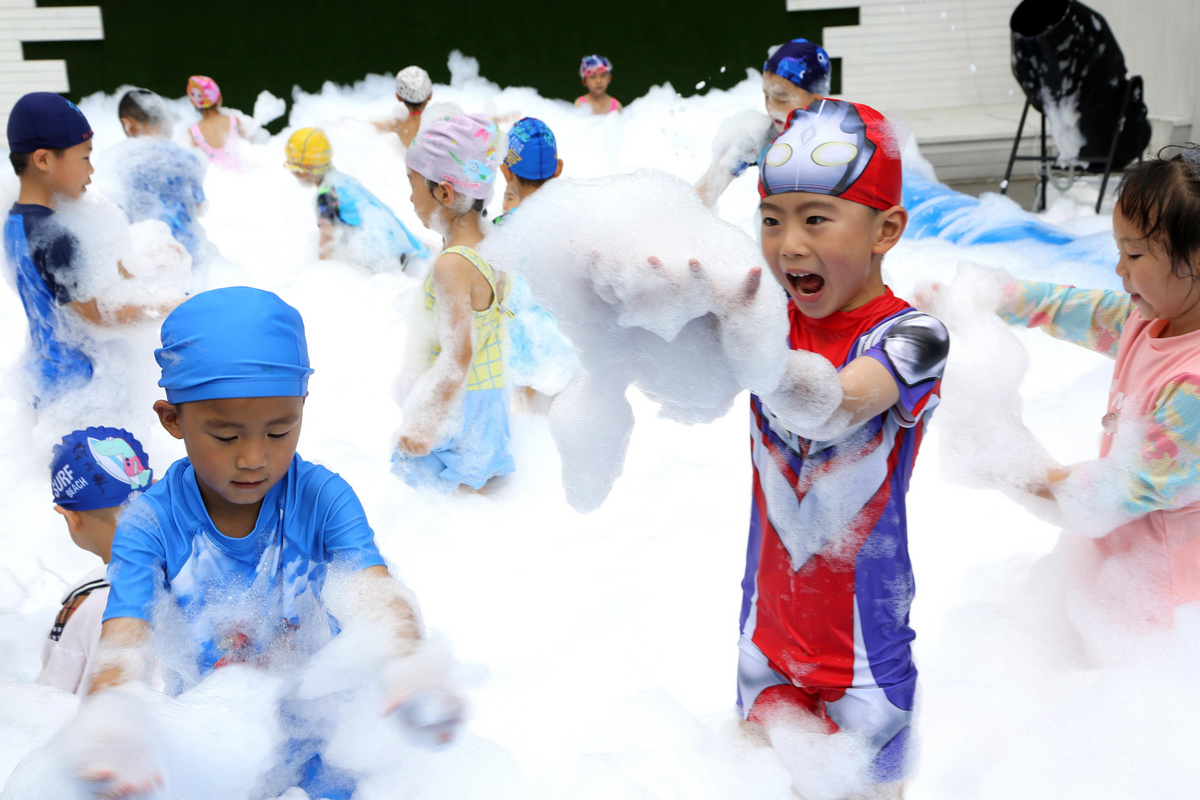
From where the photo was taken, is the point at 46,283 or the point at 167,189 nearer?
the point at 46,283

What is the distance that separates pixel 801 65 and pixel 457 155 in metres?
2.08

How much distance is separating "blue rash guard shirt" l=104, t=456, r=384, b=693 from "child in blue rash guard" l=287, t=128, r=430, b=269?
14.4 feet

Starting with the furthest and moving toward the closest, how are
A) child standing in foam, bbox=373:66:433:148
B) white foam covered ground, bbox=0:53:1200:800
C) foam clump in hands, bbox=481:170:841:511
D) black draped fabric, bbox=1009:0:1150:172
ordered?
child standing in foam, bbox=373:66:433:148 → black draped fabric, bbox=1009:0:1150:172 → white foam covered ground, bbox=0:53:1200:800 → foam clump in hands, bbox=481:170:841:511

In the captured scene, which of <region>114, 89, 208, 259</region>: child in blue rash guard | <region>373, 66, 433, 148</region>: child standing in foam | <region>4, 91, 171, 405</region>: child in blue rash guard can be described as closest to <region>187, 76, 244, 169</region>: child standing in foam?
<region>373, 66, 433, 148</region>: child standing in foam

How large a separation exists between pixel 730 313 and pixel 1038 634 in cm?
162

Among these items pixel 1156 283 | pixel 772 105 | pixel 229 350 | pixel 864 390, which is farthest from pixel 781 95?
pixel 229 350

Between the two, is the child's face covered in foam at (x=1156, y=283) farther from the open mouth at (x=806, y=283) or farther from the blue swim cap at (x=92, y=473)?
the blue swim cap at (x=92, y=473)

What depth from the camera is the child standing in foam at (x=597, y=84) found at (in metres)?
9.06

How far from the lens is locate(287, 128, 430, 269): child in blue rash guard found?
5695 millimetres

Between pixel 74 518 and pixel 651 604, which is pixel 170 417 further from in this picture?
pixel 651 604

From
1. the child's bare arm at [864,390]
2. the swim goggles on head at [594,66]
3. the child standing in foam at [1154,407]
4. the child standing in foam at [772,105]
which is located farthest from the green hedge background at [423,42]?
the child's bare arm at [864,390]

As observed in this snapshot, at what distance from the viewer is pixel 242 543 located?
1.51 m

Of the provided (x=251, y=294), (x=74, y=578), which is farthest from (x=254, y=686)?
(x=74, y=578)

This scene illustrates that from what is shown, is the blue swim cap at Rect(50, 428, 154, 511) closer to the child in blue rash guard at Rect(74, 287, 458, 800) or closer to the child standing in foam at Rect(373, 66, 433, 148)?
the child in blue rash guard at Rect(74, 287, 458, 800)
